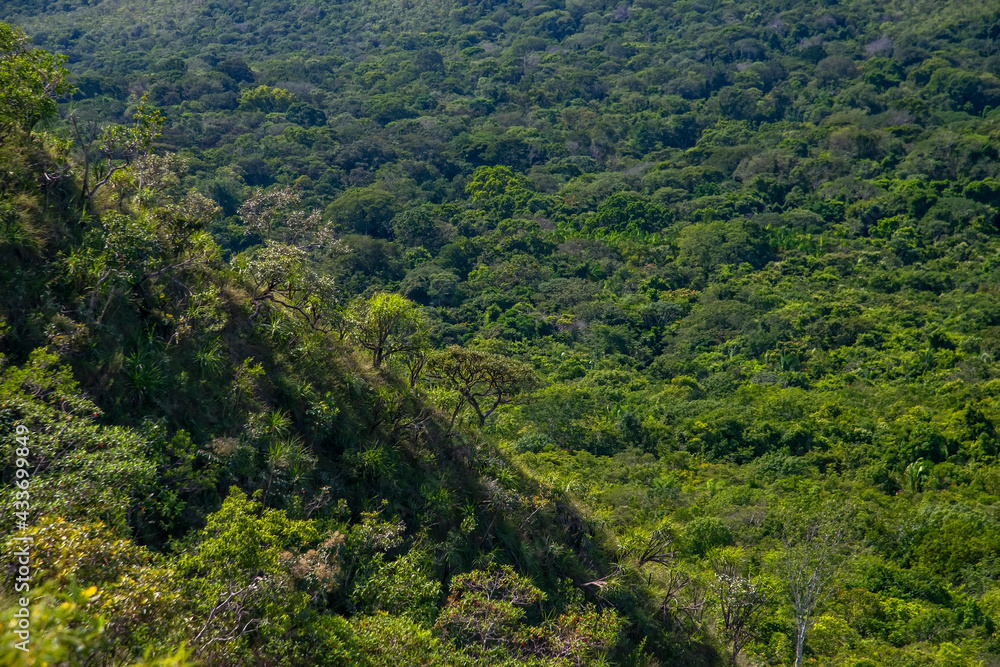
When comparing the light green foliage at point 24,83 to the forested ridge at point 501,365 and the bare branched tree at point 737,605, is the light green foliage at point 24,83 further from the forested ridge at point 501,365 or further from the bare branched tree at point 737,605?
the bare branched tree at point 737,605

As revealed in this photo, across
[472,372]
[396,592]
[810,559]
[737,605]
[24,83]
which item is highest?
[24,83]

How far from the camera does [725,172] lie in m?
80.2

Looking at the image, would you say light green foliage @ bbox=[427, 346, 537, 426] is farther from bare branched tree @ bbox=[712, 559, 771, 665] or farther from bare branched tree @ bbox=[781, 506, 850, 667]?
bare branched tree @ bbox=[781, 506, 850, 667]

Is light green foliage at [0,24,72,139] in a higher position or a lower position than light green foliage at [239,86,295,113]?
higher

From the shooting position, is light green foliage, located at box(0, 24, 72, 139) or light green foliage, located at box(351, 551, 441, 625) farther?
light green foliage, located at box(0, 24, 72, 139)

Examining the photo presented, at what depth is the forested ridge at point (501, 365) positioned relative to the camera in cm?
942

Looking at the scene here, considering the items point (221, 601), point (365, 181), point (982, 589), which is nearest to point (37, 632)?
point (221, 601)

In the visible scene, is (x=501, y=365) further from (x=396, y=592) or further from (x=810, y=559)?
(x=810, y=559)

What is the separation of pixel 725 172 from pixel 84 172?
Result: 249 feet

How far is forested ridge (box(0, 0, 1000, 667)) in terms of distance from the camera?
942 centimetres

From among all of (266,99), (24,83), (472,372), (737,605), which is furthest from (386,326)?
(266,99)

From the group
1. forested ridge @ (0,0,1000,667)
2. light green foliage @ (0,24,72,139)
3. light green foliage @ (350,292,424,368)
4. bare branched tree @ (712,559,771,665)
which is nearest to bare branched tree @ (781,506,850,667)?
forested ridge @ (0,0,1000,667)

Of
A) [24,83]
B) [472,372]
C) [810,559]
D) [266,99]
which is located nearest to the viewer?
[24,83]

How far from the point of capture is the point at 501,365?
17281 mm
